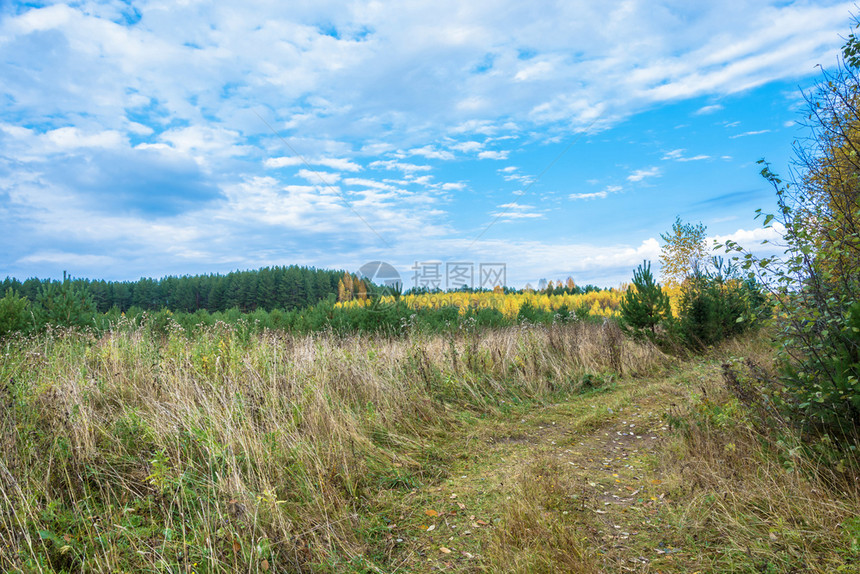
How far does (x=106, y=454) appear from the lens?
402cm

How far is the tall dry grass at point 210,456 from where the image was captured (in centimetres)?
292

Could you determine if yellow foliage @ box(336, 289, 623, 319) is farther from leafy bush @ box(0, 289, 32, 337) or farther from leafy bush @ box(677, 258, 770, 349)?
leafy bush @ box(0, 289, 32, 337)

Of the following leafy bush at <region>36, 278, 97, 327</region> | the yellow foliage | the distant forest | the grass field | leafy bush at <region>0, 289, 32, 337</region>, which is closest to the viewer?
the grass field

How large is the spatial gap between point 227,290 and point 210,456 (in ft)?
208

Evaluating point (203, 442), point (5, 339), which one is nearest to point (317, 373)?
point (203, 442)

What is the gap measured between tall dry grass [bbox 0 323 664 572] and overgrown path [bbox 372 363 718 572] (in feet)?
1.29

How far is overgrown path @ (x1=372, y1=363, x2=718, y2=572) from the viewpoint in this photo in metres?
3.04

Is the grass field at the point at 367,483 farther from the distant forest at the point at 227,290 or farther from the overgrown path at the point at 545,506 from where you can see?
the distant forest at the point at 227,290

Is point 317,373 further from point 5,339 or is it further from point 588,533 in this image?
point 5,339

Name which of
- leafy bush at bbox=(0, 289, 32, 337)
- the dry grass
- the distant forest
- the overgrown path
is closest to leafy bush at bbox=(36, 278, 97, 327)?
leafy bush at bbox=(0, 289, 32, 337)

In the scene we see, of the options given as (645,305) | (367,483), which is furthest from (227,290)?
(367,483)

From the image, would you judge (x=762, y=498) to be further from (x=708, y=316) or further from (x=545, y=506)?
(x=708, y=316)

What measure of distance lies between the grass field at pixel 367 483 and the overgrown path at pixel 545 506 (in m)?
0.02

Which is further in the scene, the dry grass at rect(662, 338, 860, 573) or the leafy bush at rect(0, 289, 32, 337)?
the leafy bush at rect(0, 289, 32, 337)
